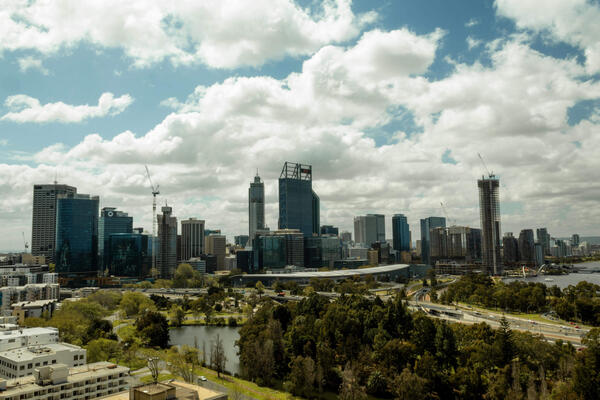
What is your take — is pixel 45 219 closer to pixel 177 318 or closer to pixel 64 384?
pixel 177 318

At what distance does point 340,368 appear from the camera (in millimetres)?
50906

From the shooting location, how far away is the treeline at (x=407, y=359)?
4034cm

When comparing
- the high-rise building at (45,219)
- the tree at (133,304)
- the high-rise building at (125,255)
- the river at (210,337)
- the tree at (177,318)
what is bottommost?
the river at (210,337)

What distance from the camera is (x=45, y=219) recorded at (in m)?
186

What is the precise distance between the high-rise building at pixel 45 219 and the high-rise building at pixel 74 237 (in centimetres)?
2304

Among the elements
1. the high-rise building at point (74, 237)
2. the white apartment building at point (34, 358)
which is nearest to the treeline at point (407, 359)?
the white apartment building at point (34, 358)

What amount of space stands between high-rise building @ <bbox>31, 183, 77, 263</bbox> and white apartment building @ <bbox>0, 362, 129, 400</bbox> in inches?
6464

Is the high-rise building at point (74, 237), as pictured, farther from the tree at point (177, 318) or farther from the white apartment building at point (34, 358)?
the white apartment building at point (34, 358)

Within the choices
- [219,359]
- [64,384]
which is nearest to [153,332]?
[219,359]

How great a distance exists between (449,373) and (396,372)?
17.7ft

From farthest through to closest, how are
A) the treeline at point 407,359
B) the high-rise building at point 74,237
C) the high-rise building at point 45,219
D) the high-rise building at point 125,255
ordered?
the high-rise building at point 45,219 < the high-rise building at point 125,255 < the high-rise building at point 74,237 < the treeline at point 407,359

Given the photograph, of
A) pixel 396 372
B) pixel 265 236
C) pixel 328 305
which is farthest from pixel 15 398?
pixel 265 236

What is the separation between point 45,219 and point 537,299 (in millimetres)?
186261

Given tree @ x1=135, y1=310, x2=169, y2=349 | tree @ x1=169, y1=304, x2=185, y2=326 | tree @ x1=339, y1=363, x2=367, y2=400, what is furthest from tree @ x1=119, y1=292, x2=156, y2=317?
tree @ x1=339, y1=363, x2=367, y2=400
